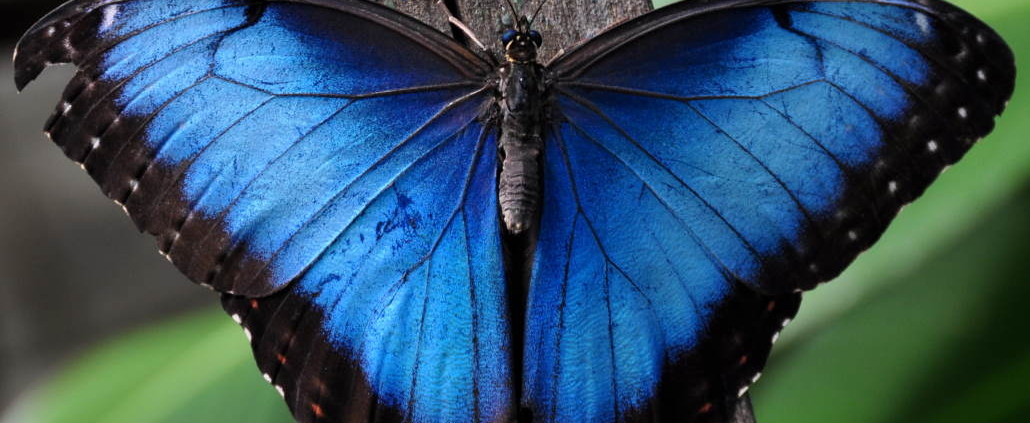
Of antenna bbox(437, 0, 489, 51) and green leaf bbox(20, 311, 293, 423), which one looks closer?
antenna bbox(437, 0, 489, 51)

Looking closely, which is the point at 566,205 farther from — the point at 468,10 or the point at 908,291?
the point at 908,291

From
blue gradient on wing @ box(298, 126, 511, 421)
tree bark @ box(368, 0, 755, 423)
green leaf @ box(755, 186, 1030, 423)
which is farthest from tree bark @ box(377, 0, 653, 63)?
green leaf @ box(755, 186, 1030, 423)

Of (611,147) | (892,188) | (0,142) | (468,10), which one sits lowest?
(892,188)

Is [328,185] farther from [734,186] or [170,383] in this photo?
[170,383]

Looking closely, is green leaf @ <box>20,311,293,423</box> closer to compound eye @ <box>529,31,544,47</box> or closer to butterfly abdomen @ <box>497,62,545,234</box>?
butterfly abdomen @ <box>497,62,545,234</box>

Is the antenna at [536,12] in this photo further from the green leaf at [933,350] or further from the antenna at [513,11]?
the green leaf at [933,350]

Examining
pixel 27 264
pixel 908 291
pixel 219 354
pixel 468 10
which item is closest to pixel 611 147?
pixel 468 10

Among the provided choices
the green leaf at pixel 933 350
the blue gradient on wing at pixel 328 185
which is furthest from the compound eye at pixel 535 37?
the green leaf at pixel 933 350
